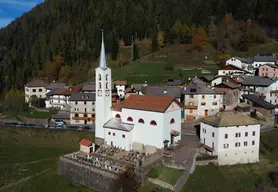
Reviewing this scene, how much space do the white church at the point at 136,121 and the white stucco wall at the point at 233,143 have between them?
4.84 meters

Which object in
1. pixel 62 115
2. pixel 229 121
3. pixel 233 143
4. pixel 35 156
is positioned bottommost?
pixel 35 156

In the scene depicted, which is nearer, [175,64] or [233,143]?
[233,143]

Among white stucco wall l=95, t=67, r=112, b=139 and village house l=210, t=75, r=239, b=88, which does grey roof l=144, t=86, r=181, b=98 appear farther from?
white stucco wall l=95, t=67, r=112, b=139

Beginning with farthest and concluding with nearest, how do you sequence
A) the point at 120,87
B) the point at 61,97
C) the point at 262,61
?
the point at 262,61 → the point at 120,87 → the point at 61,97

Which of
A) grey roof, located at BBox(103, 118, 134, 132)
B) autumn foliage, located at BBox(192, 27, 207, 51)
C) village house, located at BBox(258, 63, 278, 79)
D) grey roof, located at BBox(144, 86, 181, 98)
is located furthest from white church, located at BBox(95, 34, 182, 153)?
autumn foliage, located at BBox(192, 27, 207, 51)

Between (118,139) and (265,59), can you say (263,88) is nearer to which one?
(265,59)

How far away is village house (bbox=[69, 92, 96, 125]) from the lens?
55656 millimetres

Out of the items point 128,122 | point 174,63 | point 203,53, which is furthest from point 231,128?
point 203,53

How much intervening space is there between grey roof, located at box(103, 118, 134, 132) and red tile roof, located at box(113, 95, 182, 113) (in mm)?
1655

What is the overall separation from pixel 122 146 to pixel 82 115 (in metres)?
18.5

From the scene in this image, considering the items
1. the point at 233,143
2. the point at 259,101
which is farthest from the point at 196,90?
the point at 233,143

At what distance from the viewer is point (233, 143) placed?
36.7 m

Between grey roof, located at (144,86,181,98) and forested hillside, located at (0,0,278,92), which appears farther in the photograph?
forested hillside, located at (0,0,278,92)

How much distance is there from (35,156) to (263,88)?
40835mm
